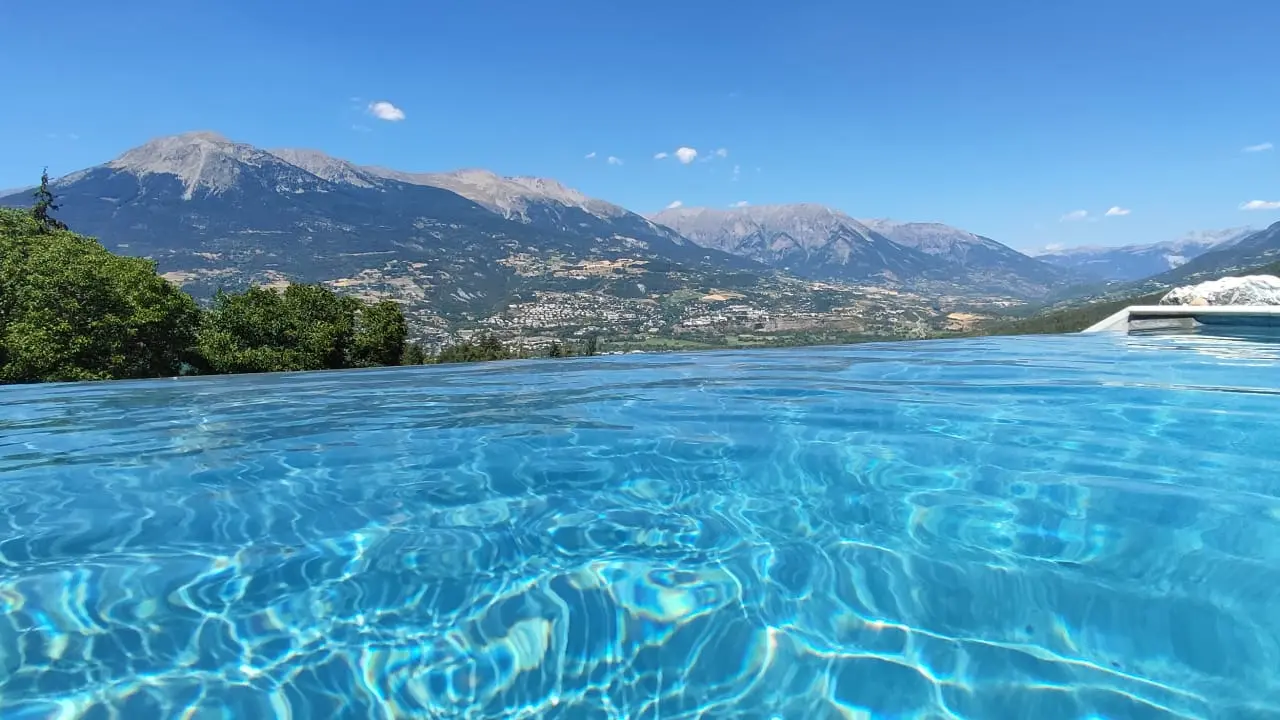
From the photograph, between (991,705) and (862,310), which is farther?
(862,310)

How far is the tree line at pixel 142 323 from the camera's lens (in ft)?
61.2

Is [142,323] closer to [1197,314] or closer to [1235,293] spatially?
[1197,314]

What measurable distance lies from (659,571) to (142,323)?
2341 cm

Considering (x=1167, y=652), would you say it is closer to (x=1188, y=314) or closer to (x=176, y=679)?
(x=176, y=679)

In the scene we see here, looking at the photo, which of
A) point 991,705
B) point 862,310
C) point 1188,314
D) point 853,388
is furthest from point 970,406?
point 862,310

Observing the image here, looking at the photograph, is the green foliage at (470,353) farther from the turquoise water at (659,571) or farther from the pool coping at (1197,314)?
the turquoise water at (659,571)

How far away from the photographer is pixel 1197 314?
1805cm

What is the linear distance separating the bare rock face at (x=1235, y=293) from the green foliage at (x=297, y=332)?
28559 millimetres

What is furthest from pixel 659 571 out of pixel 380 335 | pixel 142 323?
pixel 380 335

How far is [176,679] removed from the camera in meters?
2.68

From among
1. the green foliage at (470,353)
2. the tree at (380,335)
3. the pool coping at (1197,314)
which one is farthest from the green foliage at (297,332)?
the pool coping at (1197,314)

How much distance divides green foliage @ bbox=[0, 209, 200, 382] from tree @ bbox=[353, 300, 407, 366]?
575 cm

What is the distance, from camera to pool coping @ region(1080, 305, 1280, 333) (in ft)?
52.3

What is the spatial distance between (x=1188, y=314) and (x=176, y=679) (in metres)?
23.3
